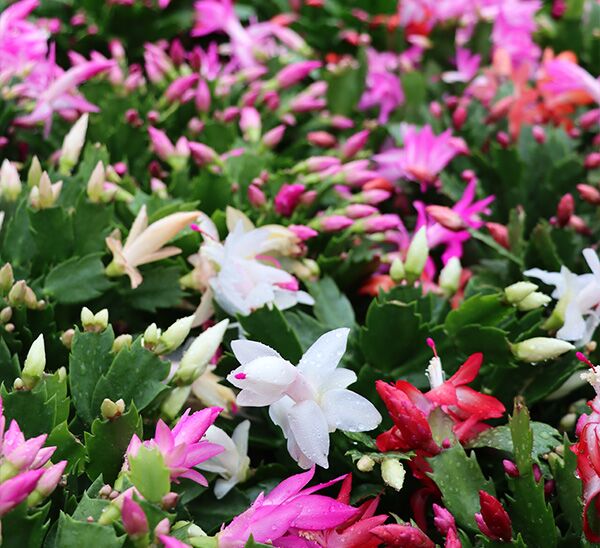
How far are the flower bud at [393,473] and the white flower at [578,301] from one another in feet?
1.04

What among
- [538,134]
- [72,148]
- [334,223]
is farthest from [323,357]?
[538,134]

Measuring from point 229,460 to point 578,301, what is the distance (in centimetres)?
51

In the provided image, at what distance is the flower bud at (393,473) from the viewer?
34.7 inches

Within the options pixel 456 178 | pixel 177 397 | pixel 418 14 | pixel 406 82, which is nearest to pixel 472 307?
pixel 177 397

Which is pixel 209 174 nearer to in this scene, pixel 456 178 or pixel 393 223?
pixel 393 223

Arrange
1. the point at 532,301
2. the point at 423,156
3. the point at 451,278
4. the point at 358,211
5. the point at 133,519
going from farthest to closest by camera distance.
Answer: the point at 423,156 → the point at 358,211 → the point at 451,278 → the point at 532,301 → the point at 133,519

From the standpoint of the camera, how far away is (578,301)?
1.10 m

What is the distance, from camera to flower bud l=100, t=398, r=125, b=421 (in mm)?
861

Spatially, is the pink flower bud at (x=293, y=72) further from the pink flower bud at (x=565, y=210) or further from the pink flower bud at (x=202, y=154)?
the pink flower bud at (x=565, y=210)

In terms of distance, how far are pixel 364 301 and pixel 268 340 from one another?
347 millimetres

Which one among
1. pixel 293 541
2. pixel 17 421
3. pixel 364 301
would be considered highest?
pixel 17 421

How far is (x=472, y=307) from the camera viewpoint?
108cm

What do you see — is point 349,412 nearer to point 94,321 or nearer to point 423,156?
point 94,321

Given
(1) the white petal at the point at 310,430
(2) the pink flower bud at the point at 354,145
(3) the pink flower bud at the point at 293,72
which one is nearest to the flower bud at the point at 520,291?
(1) the white petal at the point at 310,430
